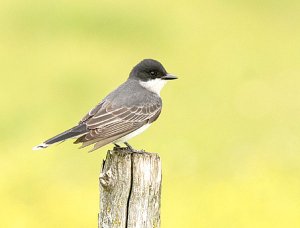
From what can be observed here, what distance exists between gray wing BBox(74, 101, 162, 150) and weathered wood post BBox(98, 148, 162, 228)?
92cm

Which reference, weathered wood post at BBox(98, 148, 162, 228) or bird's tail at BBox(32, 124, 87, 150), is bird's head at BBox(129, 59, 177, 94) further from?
weathered wood post at BBox(98, 148, 162, 228)

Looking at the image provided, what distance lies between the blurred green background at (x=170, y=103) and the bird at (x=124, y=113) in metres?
3.19

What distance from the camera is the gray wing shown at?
903cm

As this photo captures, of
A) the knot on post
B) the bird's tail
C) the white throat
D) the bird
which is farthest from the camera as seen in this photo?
the white throat

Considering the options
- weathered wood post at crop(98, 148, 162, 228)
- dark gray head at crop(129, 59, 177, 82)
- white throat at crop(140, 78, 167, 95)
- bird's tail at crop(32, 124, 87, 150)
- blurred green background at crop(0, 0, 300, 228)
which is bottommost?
weathered wood post at crop(98, 148, 162, 228)

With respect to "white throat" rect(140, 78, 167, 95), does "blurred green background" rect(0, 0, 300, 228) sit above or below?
above

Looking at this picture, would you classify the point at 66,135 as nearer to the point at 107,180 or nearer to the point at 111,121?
the point at 111,121

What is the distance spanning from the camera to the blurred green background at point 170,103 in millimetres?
13967

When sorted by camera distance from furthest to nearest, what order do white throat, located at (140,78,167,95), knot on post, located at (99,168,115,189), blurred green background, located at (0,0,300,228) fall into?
1. blurred green background, located at (0,0,300,228)
2. white throat, located at (140,78,167,95)
3. knot on post, located at (99,168,115,189)

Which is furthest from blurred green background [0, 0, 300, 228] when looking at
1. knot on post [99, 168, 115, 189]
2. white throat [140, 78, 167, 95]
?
knot on post [99, 168, 115, 189]

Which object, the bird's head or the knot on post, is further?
the bird's head

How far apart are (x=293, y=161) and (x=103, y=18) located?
10.4 meters

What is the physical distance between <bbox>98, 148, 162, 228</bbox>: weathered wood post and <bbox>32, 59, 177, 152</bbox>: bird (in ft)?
2.54

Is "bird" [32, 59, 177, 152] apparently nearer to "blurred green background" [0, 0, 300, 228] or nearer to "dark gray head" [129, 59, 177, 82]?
"dark gray head" [129, 59, 177, 82]
